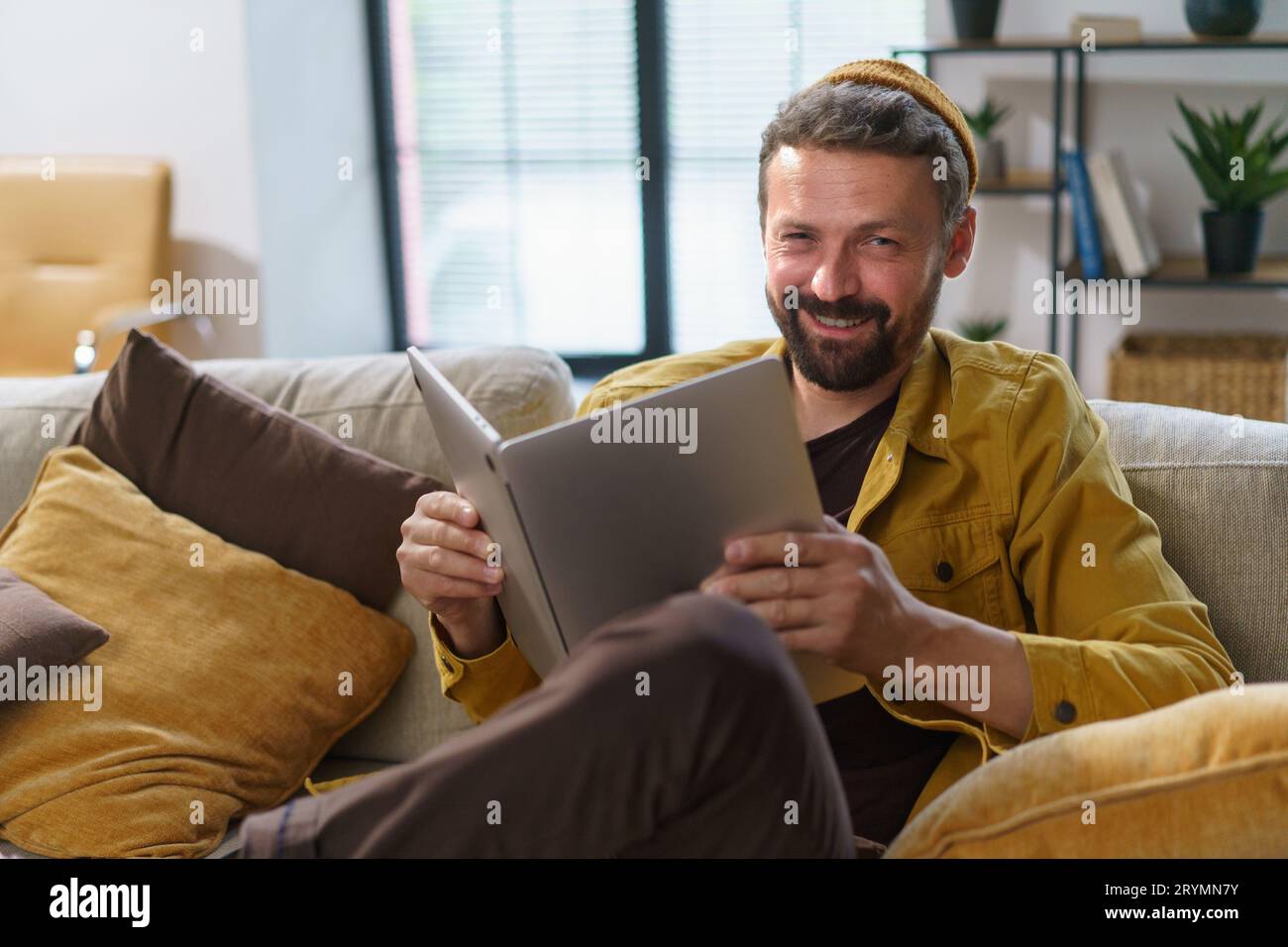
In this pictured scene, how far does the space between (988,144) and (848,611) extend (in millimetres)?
2845

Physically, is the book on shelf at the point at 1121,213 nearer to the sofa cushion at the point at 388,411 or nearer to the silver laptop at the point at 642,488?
the sofa cushion at the point at 388,411

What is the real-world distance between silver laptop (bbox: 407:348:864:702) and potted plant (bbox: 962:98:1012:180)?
9.20 feet

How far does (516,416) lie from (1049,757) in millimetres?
893

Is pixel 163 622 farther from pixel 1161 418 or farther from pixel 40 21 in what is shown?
pixel 40 21

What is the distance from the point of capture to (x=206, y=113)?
12.7 feet

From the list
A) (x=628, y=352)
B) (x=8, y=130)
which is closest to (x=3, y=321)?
(x=8, y=130)

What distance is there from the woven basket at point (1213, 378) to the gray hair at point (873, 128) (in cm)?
212

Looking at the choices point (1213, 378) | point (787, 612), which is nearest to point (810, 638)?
point (787, 612)

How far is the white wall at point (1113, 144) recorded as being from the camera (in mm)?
3701

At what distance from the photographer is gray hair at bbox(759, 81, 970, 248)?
1448mm

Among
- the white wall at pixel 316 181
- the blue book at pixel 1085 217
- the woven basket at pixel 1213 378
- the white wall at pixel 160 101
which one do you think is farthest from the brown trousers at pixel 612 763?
the white wall at pixel 316 181

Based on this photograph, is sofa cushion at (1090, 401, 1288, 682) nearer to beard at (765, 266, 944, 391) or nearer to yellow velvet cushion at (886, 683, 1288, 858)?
beard at (765, 266, 944, 391)
